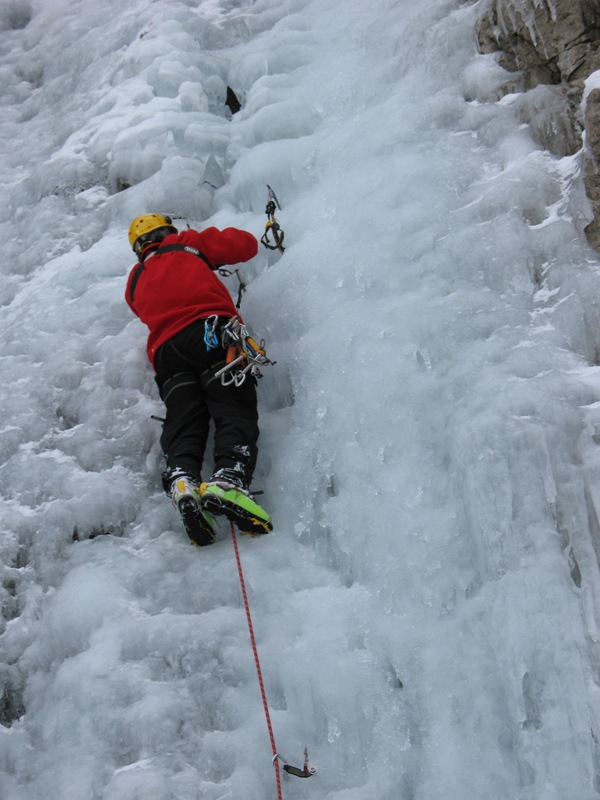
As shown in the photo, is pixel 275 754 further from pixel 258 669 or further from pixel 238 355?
pixel 238 355

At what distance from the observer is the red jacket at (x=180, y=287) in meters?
4.14

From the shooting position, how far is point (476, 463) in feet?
10.8

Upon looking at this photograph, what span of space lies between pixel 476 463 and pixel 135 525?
5.38ft

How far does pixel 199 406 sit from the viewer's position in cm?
398

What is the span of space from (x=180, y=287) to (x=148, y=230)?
0.66m

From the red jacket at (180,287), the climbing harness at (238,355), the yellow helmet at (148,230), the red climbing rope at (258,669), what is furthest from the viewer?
the yellow helmet at (148,230)

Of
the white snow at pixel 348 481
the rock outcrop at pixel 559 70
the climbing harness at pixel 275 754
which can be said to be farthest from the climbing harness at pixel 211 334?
the rock outcrop at pixel 559 70

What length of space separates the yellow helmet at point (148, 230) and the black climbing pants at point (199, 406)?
875 millimetres

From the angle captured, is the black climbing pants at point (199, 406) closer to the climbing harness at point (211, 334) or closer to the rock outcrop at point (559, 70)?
the climbing harness at point (211, 334)

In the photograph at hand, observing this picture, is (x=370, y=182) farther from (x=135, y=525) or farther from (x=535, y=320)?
(x=135, y=525)

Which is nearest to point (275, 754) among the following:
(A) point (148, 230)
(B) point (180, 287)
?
(B) point (180, 287)

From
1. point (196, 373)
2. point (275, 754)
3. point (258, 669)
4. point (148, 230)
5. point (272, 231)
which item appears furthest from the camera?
point (272, 231)

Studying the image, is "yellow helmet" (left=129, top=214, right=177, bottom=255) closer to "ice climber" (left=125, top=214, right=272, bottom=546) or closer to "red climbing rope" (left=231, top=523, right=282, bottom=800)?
"ice climber" (left=125, top=214, right=272, bottom=546)

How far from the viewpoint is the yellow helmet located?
4676 millimetres
